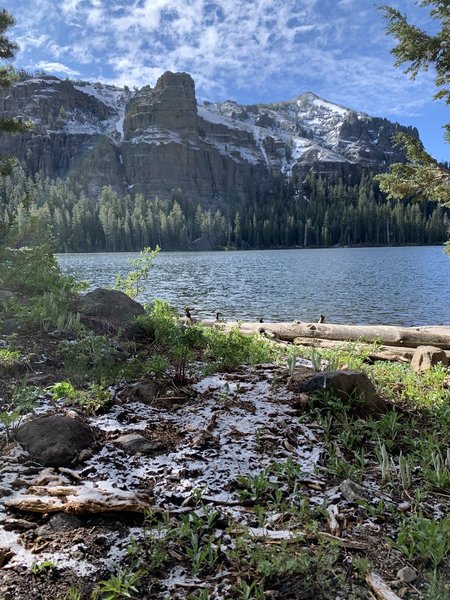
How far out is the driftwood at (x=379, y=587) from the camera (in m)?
2.46

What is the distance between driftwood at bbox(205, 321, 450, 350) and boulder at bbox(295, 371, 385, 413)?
5115 millimetres

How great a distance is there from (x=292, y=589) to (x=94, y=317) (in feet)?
20.6

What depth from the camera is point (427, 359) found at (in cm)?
812

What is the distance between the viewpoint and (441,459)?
398cm

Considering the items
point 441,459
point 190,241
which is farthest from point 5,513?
point 190,241

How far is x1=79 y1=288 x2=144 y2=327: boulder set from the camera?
812 cm

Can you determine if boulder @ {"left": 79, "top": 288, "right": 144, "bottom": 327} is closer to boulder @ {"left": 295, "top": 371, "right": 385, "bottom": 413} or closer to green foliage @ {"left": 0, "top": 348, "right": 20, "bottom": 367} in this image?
green foliage @ {"left": 0, "top": 348, "right": 20, "bottom": 367}

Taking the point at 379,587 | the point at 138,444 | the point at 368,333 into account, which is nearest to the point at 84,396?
the point at 138,444

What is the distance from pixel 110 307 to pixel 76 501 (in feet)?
18.3

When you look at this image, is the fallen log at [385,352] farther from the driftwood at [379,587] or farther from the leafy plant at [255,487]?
the driftwood at [379,587]

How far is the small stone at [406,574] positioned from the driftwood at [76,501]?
179 cm

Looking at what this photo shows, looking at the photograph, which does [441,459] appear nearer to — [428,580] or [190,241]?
[428,580]

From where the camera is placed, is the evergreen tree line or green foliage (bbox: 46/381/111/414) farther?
the evergreen tree line

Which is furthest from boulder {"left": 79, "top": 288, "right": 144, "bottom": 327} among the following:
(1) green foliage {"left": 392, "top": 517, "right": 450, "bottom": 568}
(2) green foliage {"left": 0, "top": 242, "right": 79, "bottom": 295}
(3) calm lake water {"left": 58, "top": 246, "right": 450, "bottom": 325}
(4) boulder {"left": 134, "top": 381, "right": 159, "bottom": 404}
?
(3) calm lake water {"left": 58, "top": 246, "right": 450, "bottom": 325}
